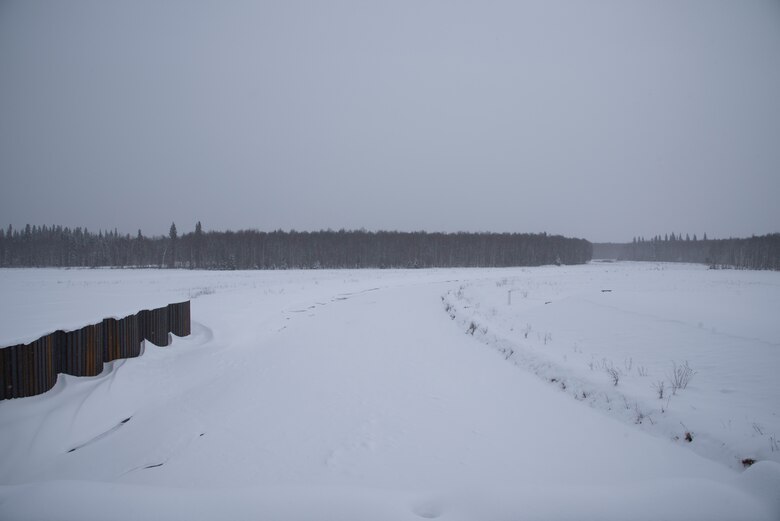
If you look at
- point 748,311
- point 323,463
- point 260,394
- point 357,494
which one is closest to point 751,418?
point 357,494

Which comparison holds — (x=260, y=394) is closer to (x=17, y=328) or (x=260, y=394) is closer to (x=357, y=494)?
(x=357, y=494)

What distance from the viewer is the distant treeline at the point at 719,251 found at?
72.9m

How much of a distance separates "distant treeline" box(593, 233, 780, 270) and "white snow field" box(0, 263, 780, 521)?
3302 inches

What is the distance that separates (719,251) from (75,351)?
137551mm

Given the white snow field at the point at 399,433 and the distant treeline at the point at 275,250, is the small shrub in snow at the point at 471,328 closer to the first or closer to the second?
the white snow field at the point at 399,433

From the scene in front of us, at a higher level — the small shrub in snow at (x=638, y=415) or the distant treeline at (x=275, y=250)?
the distant treeline at (x=275, y=250)

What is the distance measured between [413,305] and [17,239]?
406 ft

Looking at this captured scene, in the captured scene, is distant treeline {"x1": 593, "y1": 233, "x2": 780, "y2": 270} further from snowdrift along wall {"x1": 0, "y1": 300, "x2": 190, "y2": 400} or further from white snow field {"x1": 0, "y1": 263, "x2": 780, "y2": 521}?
snowdrift along wall {"x1": 0, "y1": 300, "x2": 190, "y2": 400}

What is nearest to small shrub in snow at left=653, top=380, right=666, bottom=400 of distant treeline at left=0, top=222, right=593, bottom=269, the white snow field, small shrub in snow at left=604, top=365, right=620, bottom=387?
the white snow field

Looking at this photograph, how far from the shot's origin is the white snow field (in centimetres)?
342

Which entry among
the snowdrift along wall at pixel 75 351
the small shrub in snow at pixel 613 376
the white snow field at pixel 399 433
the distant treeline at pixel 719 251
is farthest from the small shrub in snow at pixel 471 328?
the distant treeline at pixel 719 251

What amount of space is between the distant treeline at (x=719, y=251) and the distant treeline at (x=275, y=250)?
4529 cm

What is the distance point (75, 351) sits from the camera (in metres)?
6.52

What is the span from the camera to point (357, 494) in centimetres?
353
